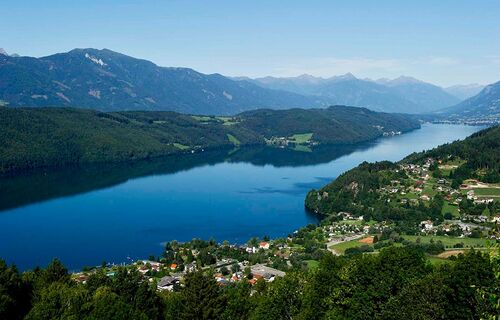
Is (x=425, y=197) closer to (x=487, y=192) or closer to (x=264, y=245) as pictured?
(x=487, y=192)

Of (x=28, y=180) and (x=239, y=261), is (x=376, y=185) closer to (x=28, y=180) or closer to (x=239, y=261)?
(x=239, y=261)

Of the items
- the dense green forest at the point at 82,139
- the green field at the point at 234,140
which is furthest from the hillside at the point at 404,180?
the green field at the point at 234,140

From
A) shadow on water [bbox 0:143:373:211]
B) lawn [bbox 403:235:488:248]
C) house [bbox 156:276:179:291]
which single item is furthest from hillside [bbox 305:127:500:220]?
shadow on water [bbox 0:143:373:211]

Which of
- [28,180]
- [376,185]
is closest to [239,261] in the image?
[376,185]

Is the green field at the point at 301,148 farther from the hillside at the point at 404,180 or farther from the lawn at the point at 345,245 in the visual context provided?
the lawn at the point at 345,245

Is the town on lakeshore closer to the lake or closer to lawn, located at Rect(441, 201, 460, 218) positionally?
lawn, located at Rect(441, 201, 460, 218)

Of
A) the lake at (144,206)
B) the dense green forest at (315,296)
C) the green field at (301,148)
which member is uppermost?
the dense green forest at (315,296)

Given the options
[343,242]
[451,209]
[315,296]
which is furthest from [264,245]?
[315,296]
